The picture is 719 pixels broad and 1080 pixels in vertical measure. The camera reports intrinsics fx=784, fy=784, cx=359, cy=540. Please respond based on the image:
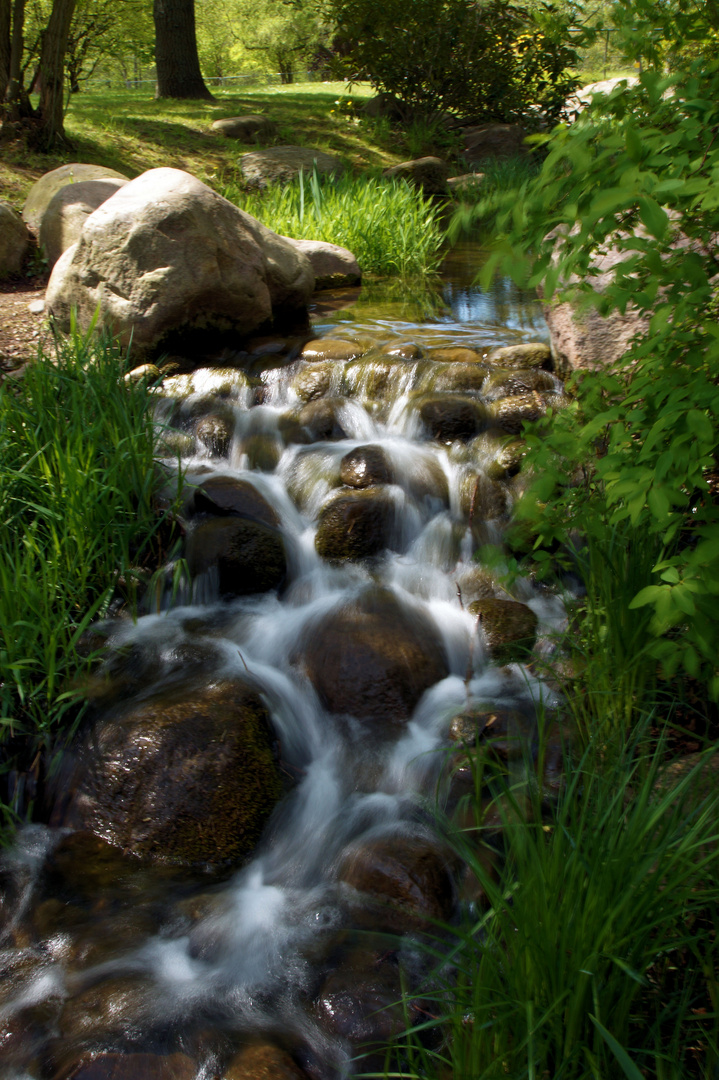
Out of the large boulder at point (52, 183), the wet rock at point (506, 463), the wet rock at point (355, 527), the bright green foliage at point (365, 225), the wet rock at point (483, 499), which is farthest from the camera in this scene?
the bright green foliage at point (365, 225)

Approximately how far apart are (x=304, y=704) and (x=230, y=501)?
138 cm

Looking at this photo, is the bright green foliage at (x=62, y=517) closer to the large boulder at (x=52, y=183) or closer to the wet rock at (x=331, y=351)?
the wet rock at (x=331, y=351)

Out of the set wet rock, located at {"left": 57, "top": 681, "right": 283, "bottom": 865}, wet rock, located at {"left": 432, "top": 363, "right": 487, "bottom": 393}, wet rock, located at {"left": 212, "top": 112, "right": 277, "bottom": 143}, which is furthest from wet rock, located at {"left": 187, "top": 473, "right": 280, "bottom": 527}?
wet rock, located at {"left": 212, "top": 112, "right": 277, "bottom": 143}

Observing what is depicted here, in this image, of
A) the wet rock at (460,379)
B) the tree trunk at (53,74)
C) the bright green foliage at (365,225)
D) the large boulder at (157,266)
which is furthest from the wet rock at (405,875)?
the tree trunk at (53,74)

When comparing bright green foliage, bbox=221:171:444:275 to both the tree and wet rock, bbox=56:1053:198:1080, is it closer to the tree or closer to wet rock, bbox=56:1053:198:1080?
the tree

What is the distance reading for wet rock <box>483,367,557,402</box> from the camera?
16.5 ft

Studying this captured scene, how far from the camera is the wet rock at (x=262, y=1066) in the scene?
1963 mm

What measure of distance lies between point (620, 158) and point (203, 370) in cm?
444

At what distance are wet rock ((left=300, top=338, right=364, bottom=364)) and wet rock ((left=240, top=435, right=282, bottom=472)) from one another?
1.04 m

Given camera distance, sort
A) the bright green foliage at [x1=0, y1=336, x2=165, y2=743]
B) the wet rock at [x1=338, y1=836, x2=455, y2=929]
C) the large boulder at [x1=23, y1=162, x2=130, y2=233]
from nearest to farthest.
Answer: the wet rock at [x1=338, y1=836, x2=455, y2=929] → the bright green foliage at [x1=0, y1=336, x2=165, y2=743] → the large boulder at [x1=23, y1=162, x2=130, y2=233]

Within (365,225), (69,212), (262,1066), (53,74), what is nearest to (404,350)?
(365,225)

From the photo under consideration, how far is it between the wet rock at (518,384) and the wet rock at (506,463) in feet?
1.90

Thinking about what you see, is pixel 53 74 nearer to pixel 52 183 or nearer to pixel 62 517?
pixel 52 183

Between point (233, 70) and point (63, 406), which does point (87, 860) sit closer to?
point (63, 406)
